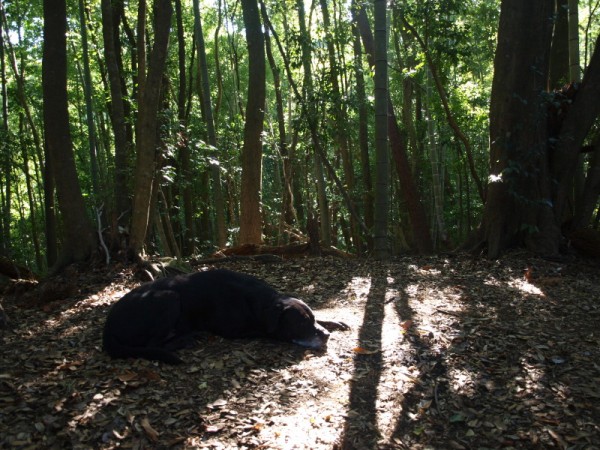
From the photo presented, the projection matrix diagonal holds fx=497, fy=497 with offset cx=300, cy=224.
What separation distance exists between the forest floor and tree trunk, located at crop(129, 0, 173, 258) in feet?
5.99

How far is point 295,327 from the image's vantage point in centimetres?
445

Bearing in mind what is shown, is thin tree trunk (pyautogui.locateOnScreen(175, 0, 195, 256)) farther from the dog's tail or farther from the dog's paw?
the dog's tail

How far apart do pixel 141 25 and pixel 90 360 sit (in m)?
5.61

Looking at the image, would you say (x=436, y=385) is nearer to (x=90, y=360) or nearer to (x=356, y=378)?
(x=356, y=378)

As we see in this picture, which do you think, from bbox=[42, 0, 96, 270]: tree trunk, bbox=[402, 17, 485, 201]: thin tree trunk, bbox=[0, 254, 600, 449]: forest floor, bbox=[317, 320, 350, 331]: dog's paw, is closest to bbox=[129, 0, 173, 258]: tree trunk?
bbox=[42, 0, 96, 270]: tree trunk

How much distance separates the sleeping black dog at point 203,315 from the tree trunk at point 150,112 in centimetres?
260

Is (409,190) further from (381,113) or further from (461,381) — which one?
(461,381)

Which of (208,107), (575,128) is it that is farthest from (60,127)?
(575,128)

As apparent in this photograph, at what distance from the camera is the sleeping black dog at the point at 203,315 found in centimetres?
425

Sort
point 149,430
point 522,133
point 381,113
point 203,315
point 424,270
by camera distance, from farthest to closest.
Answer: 1. point 381,113
2. point 424,270
3. point 522,133
4. point 203,315
5. point 149,430

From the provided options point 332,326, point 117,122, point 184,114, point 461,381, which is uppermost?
point 184,114

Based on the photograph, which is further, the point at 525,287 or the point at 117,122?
the point at 117,122

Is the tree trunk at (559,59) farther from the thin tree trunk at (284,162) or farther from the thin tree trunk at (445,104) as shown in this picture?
the thin tree trunk at (284,162)

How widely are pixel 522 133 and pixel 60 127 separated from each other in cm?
648
